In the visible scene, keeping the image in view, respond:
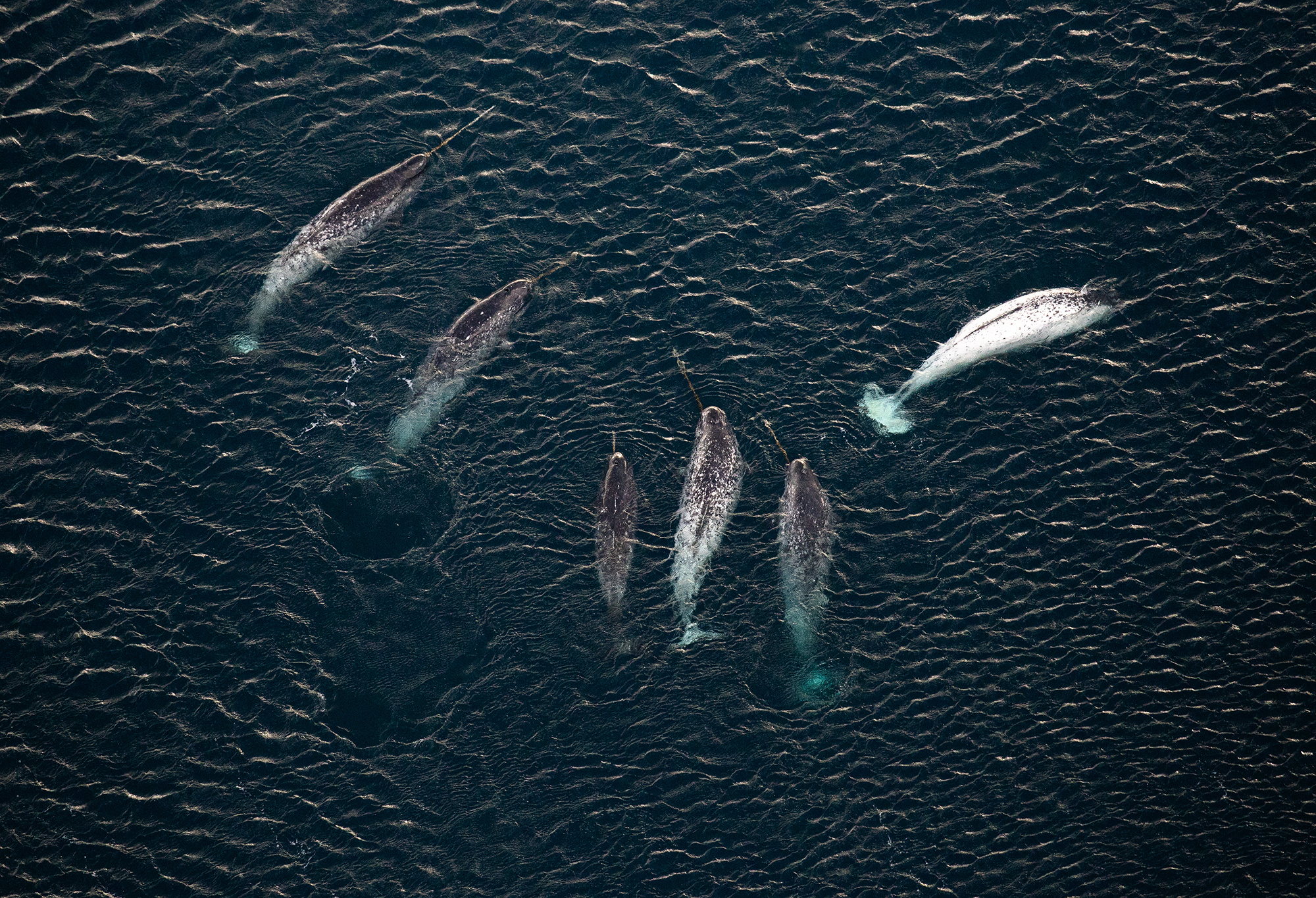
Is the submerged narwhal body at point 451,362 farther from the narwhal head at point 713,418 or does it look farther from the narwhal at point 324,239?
the narwhal head at point 713,418

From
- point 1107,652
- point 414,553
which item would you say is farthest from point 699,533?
point 1107,652

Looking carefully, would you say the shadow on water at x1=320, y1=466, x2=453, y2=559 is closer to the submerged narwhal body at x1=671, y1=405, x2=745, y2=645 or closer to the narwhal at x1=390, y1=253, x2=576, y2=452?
the narwhal at x1=390, y1=253, x2=576, y2=452

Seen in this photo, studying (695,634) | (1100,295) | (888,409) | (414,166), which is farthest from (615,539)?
(1100,295)

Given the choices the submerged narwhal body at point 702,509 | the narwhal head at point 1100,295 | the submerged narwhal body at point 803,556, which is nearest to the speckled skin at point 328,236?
the submerged narwhal body at point 702,509

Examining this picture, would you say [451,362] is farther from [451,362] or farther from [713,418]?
[713,418]

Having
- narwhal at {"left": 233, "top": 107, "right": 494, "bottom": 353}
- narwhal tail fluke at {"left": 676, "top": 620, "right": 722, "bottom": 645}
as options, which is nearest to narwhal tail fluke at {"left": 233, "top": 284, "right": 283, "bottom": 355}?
narwhal at {"left": 233, "top": 107, "right": 494, "bottom": 353}

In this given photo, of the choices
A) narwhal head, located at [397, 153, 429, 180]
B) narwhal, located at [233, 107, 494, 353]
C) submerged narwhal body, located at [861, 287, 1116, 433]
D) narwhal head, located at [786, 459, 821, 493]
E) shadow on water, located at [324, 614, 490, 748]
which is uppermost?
narwhal head, located at [397, 153, 429, 180]

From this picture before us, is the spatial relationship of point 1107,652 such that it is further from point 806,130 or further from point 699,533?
point 806,130
